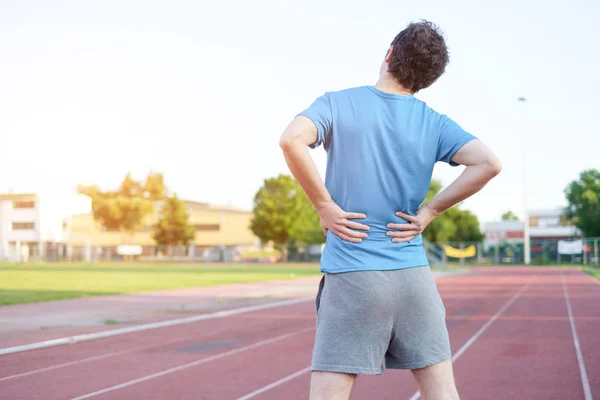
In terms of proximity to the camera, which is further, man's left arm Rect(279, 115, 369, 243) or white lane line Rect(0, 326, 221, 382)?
white lane line Rect(0, 326, 221, 382)

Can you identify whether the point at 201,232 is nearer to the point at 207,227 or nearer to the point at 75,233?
the point at 207,227

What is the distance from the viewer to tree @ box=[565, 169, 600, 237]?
224 feet

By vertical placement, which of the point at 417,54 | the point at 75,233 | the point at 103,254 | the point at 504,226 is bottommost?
the point at 103,254

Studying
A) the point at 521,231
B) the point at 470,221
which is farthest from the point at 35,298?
the point at 521,231

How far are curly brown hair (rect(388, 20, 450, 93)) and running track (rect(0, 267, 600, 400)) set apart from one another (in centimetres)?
479

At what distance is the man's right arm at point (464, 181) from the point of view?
2625mm

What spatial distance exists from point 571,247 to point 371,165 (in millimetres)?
52581

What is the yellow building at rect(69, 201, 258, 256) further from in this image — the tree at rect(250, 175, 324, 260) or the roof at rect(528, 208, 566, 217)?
the roof at rect(528, 208, 566, 217)

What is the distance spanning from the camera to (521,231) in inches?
4350

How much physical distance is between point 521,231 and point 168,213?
5514 cm

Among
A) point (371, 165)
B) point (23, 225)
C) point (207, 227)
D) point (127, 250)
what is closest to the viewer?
point (371, 165)

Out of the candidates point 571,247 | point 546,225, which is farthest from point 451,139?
point 546,225

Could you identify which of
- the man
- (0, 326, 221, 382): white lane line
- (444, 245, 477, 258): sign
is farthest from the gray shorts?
(444, 245, 477, 258): sign

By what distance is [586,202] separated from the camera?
7044 centimetres
